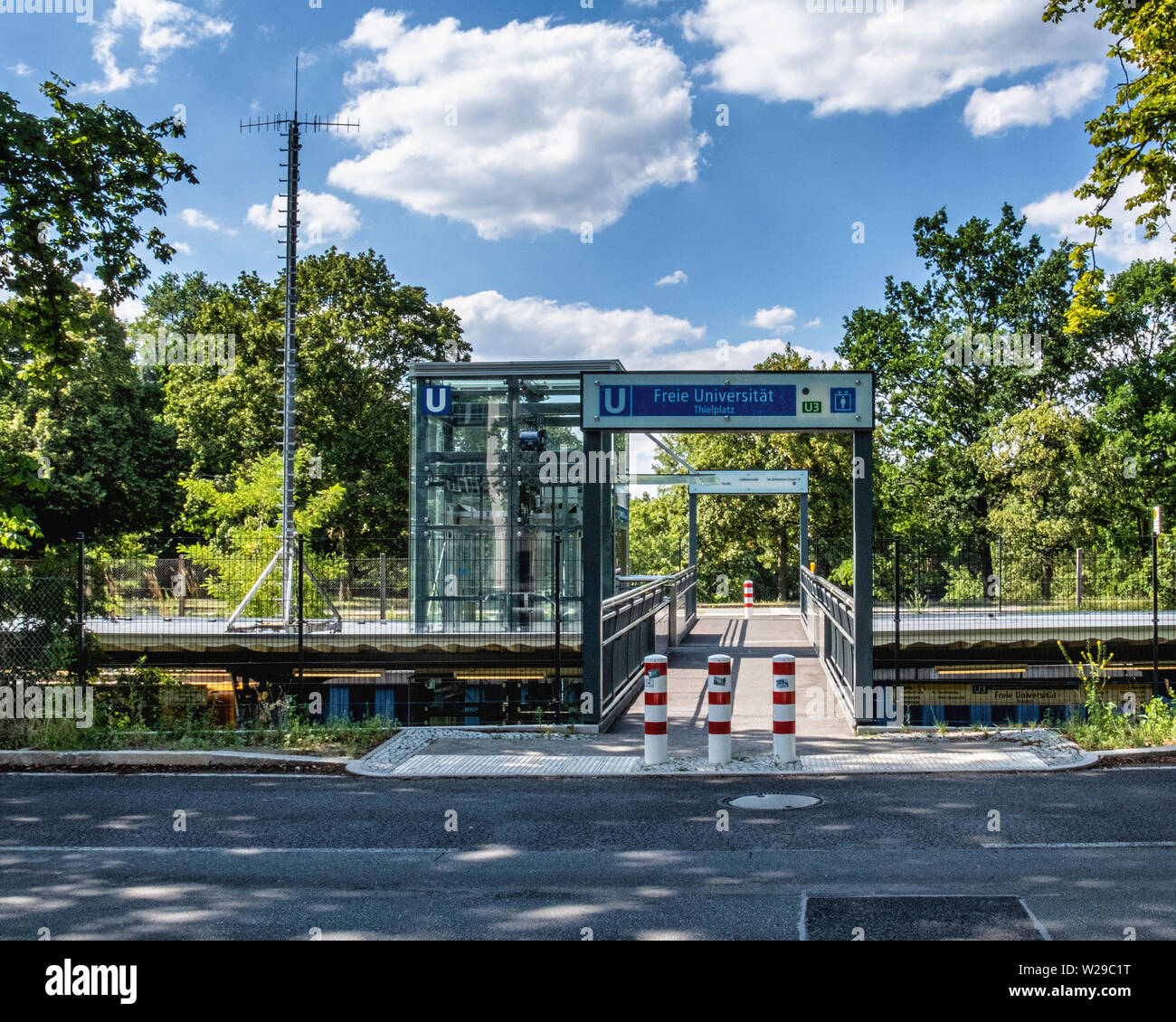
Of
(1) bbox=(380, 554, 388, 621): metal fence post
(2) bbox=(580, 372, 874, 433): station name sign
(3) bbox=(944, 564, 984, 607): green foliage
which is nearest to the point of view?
(2) bbox=(580, 372, 874, 433): station name sign

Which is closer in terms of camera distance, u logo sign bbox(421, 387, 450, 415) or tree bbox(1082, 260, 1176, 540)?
u logo sign bbox(421, 387, 450, 415)

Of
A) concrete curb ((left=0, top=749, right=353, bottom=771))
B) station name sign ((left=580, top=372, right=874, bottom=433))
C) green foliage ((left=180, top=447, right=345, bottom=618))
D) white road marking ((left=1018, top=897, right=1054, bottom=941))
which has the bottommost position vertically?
concrete curb ((left=0, top=749, right=353, bottom=771))

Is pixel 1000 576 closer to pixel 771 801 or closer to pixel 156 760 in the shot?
pixel 771 801

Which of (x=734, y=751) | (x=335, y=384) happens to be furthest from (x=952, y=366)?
(x=734, y=751)

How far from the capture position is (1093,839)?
7.07 metres

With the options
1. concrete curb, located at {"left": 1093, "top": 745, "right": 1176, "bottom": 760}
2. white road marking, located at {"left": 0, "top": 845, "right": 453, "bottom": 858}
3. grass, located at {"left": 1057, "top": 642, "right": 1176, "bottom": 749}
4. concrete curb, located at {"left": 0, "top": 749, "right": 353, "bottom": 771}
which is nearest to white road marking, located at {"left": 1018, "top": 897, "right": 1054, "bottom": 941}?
white road marking, located at {"left": 0, "top": 845, "right": 453, "bottom": 858}

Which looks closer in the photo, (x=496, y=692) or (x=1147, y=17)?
(x=1147, y=17)

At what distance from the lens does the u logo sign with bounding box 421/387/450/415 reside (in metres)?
18.3

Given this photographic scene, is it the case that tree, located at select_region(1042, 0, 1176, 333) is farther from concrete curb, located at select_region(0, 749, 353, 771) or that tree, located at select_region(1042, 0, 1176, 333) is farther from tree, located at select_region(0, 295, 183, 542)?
tree, located at select_region(0, 295, 183, 542)

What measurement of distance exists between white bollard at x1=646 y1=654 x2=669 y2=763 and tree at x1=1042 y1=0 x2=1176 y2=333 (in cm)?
1139

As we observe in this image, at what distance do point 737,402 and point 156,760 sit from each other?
7198 mm

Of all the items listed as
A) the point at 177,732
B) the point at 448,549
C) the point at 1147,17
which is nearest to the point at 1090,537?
the point at 1147,17
